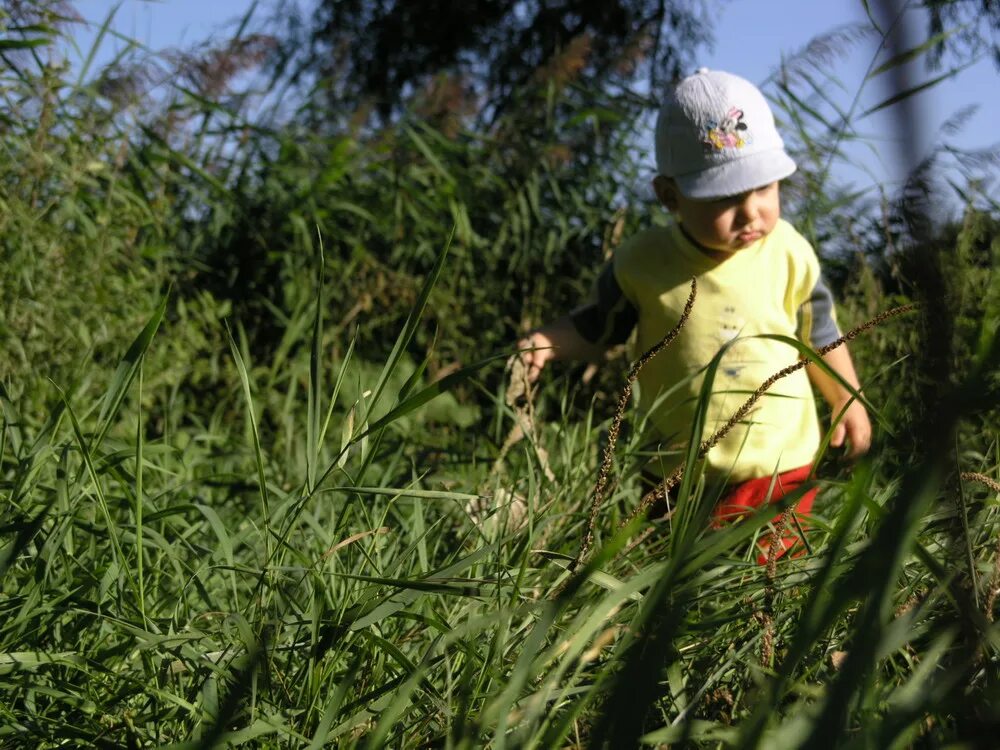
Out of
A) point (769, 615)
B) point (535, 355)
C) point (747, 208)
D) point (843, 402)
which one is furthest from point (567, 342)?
point (769, 615)

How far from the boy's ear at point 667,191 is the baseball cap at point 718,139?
4 centimetres

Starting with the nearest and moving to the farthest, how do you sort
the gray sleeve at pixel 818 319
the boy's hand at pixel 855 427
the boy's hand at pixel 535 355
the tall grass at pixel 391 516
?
1. the tall grass at pixel 391 516
2. the boy's hand at pixel 535 355
3. the boy's hand at pixel 855 427
4. the gray sleeve at pixel 818 319

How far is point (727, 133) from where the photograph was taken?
2521 millimetres

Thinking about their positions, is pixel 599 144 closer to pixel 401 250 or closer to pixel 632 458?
pixel 401 250

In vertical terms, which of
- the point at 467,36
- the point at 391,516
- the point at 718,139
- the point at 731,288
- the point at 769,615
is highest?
the point at 467,36

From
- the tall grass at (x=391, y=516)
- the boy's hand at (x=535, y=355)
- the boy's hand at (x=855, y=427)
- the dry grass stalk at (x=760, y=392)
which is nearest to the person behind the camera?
the tall grass at (x=391, y=516)

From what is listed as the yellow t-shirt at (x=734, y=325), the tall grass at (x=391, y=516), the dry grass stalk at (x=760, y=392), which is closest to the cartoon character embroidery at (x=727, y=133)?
the yellow t-shirt at (x=734, y=325)

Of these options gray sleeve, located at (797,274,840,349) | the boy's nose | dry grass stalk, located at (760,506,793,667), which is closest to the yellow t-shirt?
gray sleeve, located at (797,274,840,349)

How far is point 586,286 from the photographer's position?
13.0 ft

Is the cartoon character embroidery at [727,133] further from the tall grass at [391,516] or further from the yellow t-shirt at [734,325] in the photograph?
the tall grass at [391,516]

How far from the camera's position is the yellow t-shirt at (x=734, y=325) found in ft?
8.36

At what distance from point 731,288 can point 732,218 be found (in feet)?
0.52

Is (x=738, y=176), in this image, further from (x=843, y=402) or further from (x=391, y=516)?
(x=391, y=516)

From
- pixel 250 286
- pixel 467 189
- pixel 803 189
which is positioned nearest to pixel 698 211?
pixel 803 189
